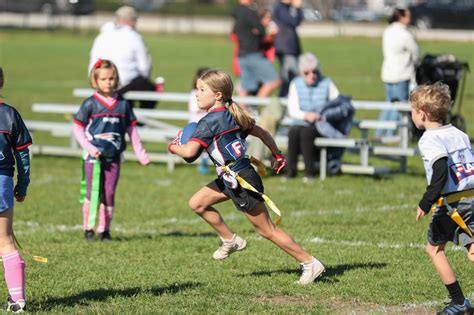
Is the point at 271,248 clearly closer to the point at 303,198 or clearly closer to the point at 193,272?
the point at 193,272

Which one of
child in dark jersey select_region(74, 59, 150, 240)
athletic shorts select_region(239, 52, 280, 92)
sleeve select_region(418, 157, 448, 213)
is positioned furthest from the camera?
athletic shorts select_region(239, 52, 280, 92)

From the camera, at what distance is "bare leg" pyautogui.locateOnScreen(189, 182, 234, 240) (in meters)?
7.64

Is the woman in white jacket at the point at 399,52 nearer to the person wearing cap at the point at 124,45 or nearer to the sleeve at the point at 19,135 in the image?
the person wearing cap at the point at 124,45

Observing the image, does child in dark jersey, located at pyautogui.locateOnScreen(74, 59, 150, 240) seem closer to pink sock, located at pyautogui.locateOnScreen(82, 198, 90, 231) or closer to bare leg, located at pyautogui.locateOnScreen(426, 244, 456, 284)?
pink sock, located at pyautogui.locateOnScreen(82, 198, 90, 231)

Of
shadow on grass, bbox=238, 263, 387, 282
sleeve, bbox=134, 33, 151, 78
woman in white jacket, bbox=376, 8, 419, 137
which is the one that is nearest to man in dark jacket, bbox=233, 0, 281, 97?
woman in white jacket, bbox=376, 8, 419, 137

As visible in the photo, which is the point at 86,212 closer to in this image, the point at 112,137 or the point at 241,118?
the point at 112,137

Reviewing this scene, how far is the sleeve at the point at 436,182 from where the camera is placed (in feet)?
20.5

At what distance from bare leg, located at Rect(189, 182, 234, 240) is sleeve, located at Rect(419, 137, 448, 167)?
5.87 ft

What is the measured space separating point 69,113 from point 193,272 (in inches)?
312

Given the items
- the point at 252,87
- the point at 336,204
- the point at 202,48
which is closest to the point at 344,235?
the point at 336,204

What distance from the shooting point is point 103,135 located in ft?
31.4

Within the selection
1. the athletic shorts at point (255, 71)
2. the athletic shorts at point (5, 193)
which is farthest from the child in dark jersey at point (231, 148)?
the athletic shorts at point (255, 71)

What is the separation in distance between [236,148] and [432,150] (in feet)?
4.93

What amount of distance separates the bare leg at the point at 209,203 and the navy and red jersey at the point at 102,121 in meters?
2.09
